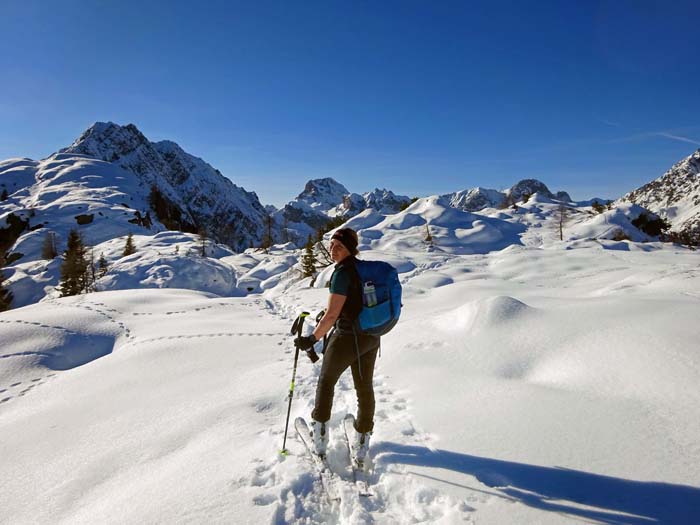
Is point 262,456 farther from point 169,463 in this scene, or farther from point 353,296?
point 353,296

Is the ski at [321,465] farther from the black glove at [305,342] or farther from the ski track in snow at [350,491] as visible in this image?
the black glove at [305,342]

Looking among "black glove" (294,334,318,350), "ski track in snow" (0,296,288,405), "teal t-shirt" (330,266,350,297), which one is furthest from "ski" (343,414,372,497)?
"ski track in snow" (0,296,288,405)

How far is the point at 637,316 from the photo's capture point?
589cm

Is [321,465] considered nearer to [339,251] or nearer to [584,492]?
[339,251]

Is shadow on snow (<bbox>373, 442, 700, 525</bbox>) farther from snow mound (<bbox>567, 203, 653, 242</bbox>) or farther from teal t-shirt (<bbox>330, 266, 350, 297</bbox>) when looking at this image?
snow mound (<bbox>567, 203, 653, 242</bbox>)

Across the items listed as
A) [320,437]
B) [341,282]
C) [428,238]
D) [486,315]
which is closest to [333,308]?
[341,282]

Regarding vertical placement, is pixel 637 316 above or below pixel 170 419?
above

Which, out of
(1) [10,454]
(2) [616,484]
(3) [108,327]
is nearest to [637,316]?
(2) [616,484]

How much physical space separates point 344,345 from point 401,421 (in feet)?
5.92

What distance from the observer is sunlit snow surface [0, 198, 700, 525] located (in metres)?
3.02

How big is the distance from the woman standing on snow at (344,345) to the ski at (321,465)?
0.35 feet

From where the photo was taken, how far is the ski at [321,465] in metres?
3.35

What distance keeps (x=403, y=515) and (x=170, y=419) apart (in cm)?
358

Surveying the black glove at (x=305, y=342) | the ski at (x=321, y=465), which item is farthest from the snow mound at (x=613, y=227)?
the black glove at (x=305, y=342)
